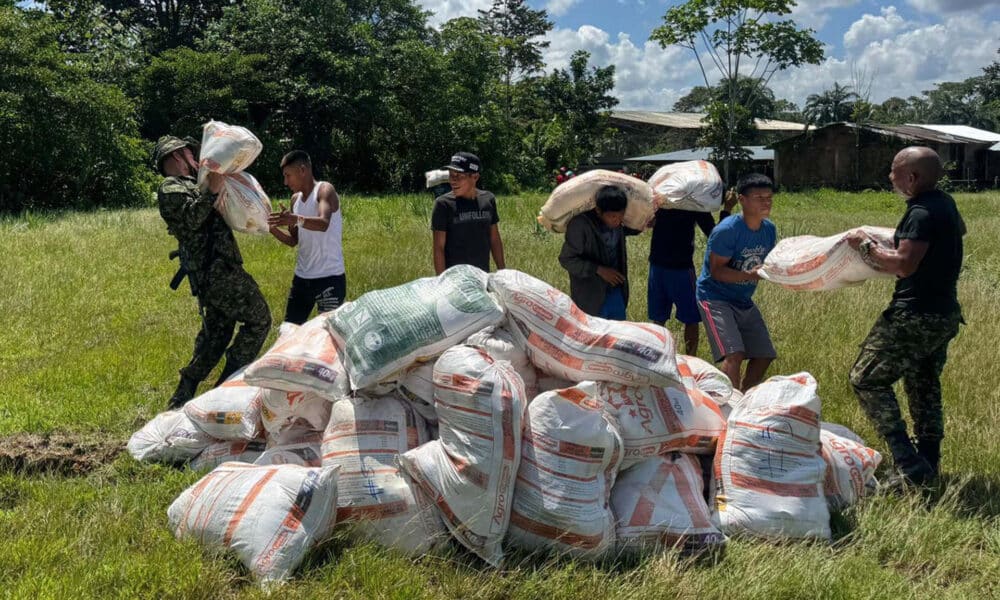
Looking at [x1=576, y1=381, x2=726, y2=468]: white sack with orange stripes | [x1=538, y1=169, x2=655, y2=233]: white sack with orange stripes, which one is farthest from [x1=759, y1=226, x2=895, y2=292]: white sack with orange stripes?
[x1=538, y1=169, x2=655, y2=233]: white sack with orange stripes

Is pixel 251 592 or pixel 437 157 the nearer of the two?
pixel 251 592

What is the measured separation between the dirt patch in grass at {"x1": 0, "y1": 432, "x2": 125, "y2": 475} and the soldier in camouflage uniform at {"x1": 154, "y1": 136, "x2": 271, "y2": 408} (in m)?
0.63

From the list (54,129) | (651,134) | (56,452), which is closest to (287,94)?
(54,129)

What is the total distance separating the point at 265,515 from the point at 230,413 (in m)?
1.08

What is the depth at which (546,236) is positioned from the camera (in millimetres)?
13375

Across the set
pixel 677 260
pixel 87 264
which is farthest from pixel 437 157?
pixel 677 260

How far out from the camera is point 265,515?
2822 millimetres

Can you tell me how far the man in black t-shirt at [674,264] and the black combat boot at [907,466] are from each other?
6.15 ft

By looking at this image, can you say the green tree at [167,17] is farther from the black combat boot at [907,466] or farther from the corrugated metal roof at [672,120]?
the black combat boot at [907,466]

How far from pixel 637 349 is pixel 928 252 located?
151cm

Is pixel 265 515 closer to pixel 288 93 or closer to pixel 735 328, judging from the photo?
pixel 735 328

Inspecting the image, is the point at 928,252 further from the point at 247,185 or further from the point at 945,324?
the point at 247,185

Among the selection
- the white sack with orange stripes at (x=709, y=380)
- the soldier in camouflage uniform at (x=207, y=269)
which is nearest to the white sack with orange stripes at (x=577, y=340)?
the white sack with orange stripes at (x=709, y=380)

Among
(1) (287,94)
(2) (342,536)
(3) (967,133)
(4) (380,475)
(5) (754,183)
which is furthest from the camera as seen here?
(3) (967,133)
